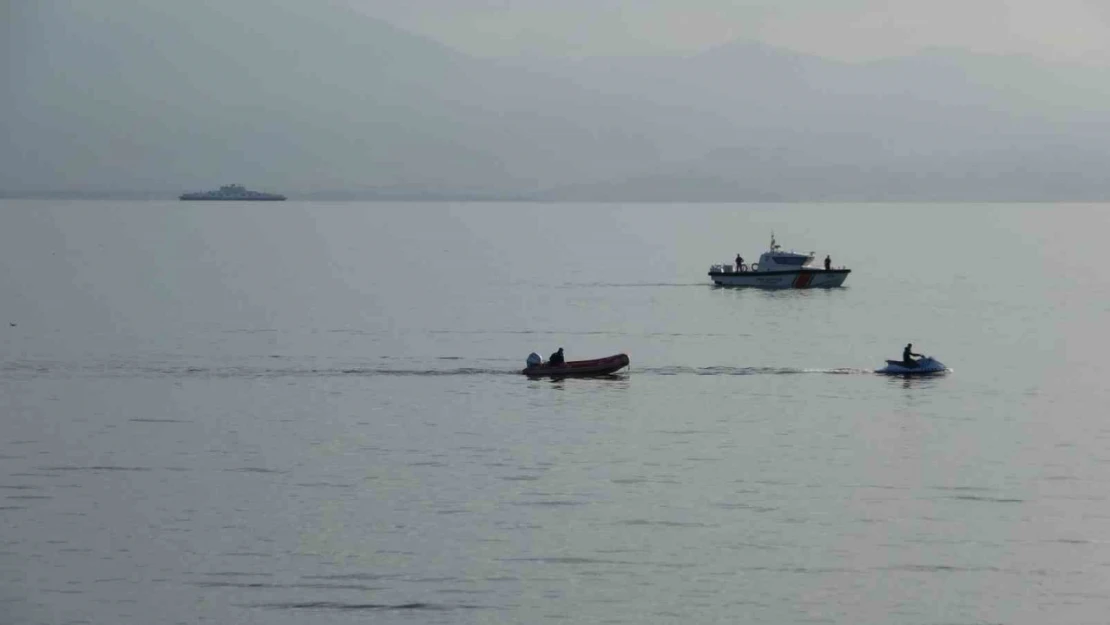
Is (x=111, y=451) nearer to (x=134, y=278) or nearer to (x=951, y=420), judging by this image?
(x=951, y=420)

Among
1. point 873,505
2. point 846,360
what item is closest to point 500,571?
point 873,505

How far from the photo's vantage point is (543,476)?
5209 cm

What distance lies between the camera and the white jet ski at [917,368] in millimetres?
78250

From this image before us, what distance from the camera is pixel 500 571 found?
1594 inches

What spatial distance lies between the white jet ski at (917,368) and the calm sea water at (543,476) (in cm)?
77

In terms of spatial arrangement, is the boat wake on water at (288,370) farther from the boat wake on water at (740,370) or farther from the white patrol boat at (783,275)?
the white patrol boat at (783,275)


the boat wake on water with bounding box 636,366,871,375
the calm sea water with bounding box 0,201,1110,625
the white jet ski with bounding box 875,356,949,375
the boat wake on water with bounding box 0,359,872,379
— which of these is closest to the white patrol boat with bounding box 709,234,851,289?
the calm sea water with bounding box 0,201,1110,625

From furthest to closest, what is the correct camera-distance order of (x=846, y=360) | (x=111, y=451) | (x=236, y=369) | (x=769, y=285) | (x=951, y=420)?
(x=769, y=285)
(x=846, y=360)
(x=236, y=369)
(x=951, y=420)
(x=111, y=451)

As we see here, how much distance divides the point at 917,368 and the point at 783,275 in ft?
197

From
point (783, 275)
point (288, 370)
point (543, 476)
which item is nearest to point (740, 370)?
point (288, 370)

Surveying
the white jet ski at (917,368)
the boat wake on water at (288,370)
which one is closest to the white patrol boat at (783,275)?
the boat wake on water at (288,370)

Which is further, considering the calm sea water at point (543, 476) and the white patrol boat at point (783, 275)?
the white patrol boat at point (783, 275)

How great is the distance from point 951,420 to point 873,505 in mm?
18329

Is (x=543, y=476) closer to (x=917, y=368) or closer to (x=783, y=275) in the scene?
(x=917, y=368)
